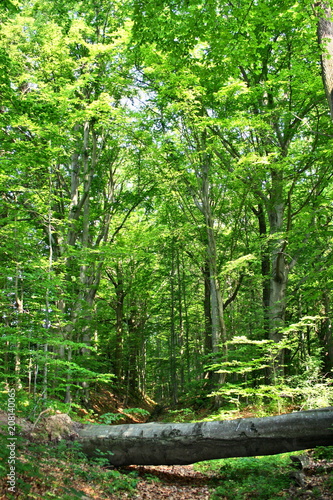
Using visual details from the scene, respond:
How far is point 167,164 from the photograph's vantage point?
1149 cm

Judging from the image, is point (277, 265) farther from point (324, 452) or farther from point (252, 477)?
point (252, 477)

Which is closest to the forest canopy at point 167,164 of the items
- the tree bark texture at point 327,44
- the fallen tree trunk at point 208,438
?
the tree bark texture at point 327,44

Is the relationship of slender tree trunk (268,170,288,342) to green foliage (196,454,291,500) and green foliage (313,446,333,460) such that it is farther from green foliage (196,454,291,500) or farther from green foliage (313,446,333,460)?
green foliage (313,446,333,460)

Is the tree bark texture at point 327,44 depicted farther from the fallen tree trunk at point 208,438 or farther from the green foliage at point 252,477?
the green foliage at point 252,477

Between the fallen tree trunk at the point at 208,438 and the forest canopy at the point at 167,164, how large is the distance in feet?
3.70

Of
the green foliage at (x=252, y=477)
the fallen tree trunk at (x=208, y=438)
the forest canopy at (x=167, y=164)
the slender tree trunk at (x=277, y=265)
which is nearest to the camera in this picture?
the green foliage at (x=252, y=477)

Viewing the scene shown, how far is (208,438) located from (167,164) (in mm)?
8311

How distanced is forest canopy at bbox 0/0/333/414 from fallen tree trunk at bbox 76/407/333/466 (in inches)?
44.4

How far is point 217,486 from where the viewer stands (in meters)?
5.80

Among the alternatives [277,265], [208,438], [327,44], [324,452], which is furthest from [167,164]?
[324,452]

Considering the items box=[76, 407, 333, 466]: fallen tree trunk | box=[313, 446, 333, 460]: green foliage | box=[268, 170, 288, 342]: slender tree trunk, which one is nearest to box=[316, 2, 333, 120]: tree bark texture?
box=[268, 170, 288, 342]: slender tree trunk

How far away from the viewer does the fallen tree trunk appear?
18.4ft

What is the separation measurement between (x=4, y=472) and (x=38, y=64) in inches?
486

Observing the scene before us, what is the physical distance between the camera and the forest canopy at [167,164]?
6.30 m
